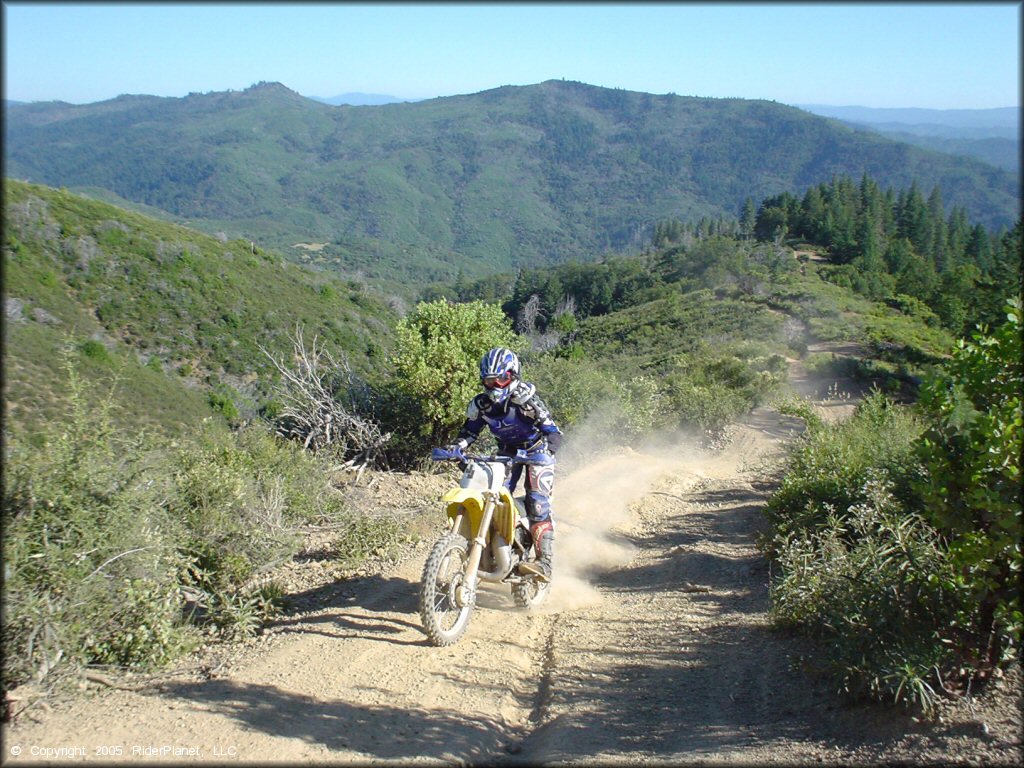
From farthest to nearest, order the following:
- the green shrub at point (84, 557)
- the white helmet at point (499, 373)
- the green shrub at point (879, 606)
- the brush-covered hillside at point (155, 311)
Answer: the brush-covered hillside at point (155, 311) < the white helmet at point (499, 373) < the green shrub at point (84, 557) < the green shrub at point (879, 606)

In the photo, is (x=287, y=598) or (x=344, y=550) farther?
(x=344, y=550)

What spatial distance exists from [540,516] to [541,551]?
28cm

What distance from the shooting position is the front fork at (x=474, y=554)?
5.50m

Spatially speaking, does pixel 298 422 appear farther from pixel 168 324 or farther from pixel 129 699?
pixel 168 324

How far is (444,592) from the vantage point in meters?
5.46

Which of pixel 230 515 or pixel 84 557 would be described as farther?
pixel 230 515

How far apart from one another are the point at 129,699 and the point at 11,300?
94.2ft

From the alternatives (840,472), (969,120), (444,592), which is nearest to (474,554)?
(444,592)

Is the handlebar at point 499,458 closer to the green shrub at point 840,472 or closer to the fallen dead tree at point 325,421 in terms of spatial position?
the green shrub at point 840,472

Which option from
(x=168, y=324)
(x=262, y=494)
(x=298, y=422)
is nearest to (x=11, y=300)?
(x=168, y=324)

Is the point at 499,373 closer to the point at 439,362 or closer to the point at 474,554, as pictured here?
the point at 474,554

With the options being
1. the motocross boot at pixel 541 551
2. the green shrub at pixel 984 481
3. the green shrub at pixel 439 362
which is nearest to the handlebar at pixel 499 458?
the motocross boot at pixel 541 551

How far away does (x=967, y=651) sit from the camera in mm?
3949

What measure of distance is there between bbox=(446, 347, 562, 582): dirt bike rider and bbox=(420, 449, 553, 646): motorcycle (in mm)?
76
